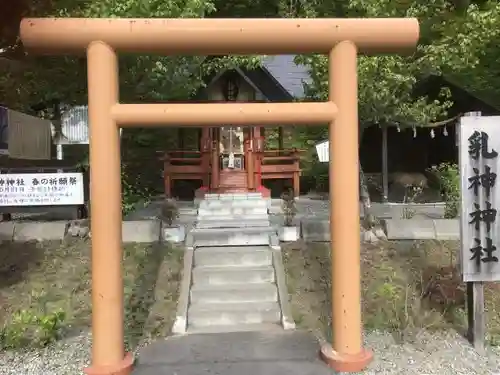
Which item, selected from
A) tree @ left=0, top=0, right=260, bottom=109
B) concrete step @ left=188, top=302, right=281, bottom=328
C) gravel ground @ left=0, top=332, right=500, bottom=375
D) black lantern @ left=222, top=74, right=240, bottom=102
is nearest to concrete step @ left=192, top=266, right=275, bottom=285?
concrete step @ left=188, top=302, right=281, bottom=328

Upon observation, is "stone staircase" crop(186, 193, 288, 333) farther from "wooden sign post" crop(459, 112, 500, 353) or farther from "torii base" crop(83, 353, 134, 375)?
"wooden sign post" crop(459, 112, 500, 353)

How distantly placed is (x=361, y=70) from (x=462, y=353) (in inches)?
188

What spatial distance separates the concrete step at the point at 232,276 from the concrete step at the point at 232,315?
53cm

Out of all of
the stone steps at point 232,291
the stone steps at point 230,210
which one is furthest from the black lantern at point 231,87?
the stone steps at point 232,291

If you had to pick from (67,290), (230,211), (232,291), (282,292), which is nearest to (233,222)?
(230,211)

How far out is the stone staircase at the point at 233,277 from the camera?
5.84 metres

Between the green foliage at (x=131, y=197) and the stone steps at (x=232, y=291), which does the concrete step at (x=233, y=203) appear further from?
the stone steps at (x=232, y=291)

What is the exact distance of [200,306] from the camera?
6.06 metres

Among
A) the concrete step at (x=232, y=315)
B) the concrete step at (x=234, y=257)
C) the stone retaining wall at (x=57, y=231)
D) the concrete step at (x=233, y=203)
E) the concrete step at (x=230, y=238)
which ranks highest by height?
the concrete step at (x=233, y=203)

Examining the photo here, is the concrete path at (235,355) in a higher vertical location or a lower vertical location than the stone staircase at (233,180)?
lower

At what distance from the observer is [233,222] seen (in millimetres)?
8742

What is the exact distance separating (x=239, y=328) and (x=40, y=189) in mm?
4432

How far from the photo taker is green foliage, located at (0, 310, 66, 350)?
4.96m

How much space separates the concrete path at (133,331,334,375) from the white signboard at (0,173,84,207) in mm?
3878
